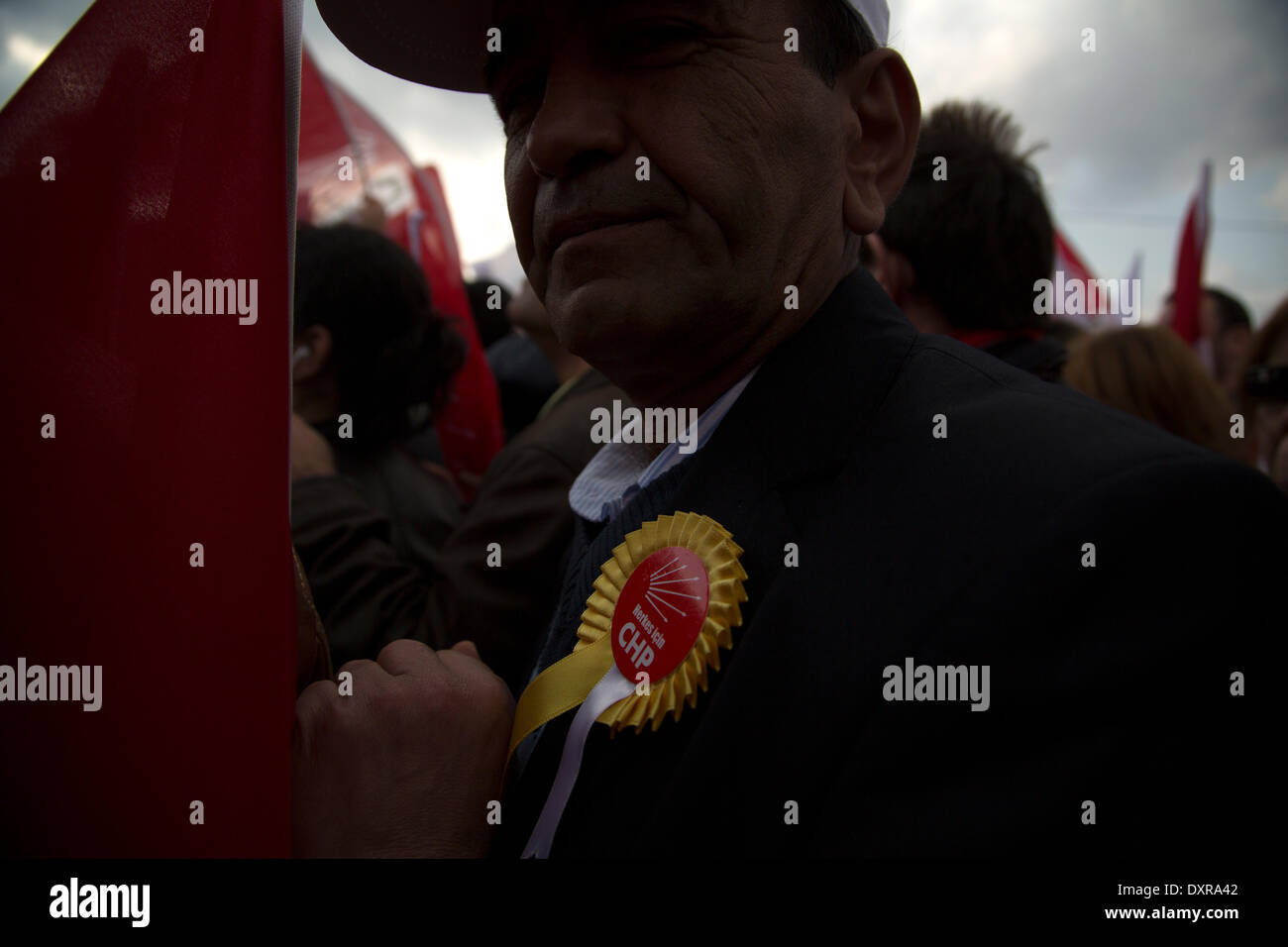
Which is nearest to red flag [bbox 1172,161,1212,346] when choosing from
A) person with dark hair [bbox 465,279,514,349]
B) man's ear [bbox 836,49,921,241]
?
person with dark hair [bbox 465,279,514,349]

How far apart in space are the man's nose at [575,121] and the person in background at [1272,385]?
7.93ft

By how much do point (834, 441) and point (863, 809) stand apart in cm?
46

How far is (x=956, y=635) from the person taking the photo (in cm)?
92

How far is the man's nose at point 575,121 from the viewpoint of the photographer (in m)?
1.31

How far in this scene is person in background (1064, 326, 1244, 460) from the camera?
2.86m

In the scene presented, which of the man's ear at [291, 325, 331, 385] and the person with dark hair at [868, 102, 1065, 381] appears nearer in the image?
the person with dark hair at [868, 102, 1065, 381]

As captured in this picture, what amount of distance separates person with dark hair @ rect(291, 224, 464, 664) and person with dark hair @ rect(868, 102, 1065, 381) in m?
1.48

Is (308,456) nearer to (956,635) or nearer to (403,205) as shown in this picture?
(956,635)

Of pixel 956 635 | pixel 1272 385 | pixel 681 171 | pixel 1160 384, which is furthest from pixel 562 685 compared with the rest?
pixel 1272 385

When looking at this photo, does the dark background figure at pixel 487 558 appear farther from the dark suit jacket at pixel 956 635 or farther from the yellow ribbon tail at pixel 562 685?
the dark suit jacket at pixel 956 635

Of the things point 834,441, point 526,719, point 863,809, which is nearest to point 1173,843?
point 863,809

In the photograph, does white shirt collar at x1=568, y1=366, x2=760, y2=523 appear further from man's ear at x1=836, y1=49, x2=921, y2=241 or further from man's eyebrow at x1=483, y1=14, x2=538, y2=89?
man's eyebrow at x1=483, y1=14, x2=538, y2=89

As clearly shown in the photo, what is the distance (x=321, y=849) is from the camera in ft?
4.10

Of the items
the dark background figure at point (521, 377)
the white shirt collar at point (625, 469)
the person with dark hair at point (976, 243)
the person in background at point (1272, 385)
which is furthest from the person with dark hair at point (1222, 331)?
the white shirt collar at point (625, 469)
